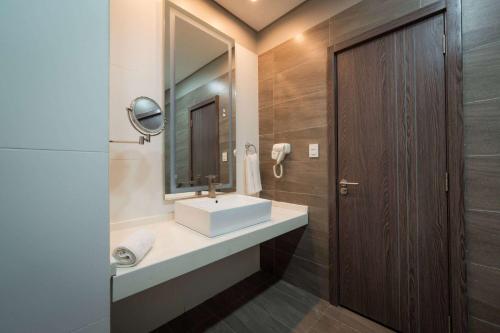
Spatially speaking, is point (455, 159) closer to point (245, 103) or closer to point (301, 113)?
point (301, 113)

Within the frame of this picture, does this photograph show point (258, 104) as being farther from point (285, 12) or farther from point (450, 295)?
point (450, 295)

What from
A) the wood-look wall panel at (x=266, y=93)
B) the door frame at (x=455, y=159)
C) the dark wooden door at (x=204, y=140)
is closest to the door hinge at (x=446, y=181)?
the door frame at (x=455, y=159)

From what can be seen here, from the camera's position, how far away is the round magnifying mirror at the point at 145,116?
1.18m

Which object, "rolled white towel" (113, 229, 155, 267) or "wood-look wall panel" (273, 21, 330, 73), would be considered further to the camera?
"wood-look wall panel" (273, 21, 330, 73)

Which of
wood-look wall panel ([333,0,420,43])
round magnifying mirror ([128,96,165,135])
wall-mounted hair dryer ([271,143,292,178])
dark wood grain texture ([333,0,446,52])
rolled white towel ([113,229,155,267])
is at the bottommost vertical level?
rolled white towel ([113,229,155,267])

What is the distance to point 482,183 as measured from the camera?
1069mm

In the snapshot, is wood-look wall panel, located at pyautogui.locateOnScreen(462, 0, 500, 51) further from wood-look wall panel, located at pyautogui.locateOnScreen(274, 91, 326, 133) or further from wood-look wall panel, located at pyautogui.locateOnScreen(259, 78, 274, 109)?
wood-look wall panel, located at pyautogui.locateOnScreen(259, 78, 274, 109)

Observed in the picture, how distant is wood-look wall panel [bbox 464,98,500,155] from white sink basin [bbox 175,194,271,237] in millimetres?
1222

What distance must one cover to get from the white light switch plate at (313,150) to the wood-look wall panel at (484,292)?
3.63 ft

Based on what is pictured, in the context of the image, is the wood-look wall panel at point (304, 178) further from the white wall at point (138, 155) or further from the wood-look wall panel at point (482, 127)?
the white wall at point (138, 155)

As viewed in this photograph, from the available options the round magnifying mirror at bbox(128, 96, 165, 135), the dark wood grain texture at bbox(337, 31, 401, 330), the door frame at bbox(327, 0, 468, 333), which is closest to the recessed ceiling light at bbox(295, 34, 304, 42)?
the dark wood grain texture at bbox(337, 31, 401, 330)

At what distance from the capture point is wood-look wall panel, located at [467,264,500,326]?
104 centimetres

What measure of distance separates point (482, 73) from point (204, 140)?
1774 millimetres

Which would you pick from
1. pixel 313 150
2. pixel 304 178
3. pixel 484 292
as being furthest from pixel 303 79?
pixel 484 292
